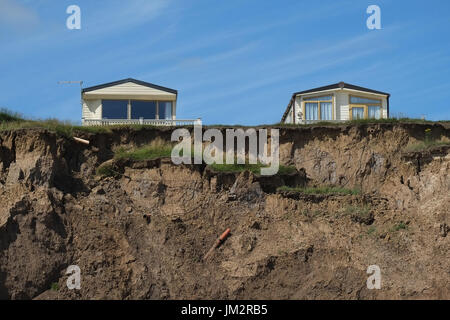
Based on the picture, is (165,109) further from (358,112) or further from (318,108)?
(358,112)

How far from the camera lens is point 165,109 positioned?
3784cm

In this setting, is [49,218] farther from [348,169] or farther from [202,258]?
[348,169]

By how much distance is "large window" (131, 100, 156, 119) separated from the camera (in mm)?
37562

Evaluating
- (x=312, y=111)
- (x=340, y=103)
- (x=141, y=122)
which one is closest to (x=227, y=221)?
(x=141, y=122)

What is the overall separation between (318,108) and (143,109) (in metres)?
7.99

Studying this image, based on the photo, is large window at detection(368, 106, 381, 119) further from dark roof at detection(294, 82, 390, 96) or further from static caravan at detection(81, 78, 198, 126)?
static caravan at detection(81, 78, 198, 126)

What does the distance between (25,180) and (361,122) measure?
1361 cm

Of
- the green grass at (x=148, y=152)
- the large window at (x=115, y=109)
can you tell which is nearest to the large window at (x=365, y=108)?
the green grass at (x=148, y=152)

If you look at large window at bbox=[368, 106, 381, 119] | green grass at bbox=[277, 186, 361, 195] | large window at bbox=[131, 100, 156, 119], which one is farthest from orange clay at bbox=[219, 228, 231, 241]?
large window at bbox=[368, 106, 381, 119]

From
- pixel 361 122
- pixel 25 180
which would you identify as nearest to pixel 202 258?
pixel 25 180

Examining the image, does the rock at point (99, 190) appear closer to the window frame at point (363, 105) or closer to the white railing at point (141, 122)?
the white railing at point (141, 122)

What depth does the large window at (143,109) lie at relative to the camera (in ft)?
123

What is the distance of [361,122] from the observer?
112ft
